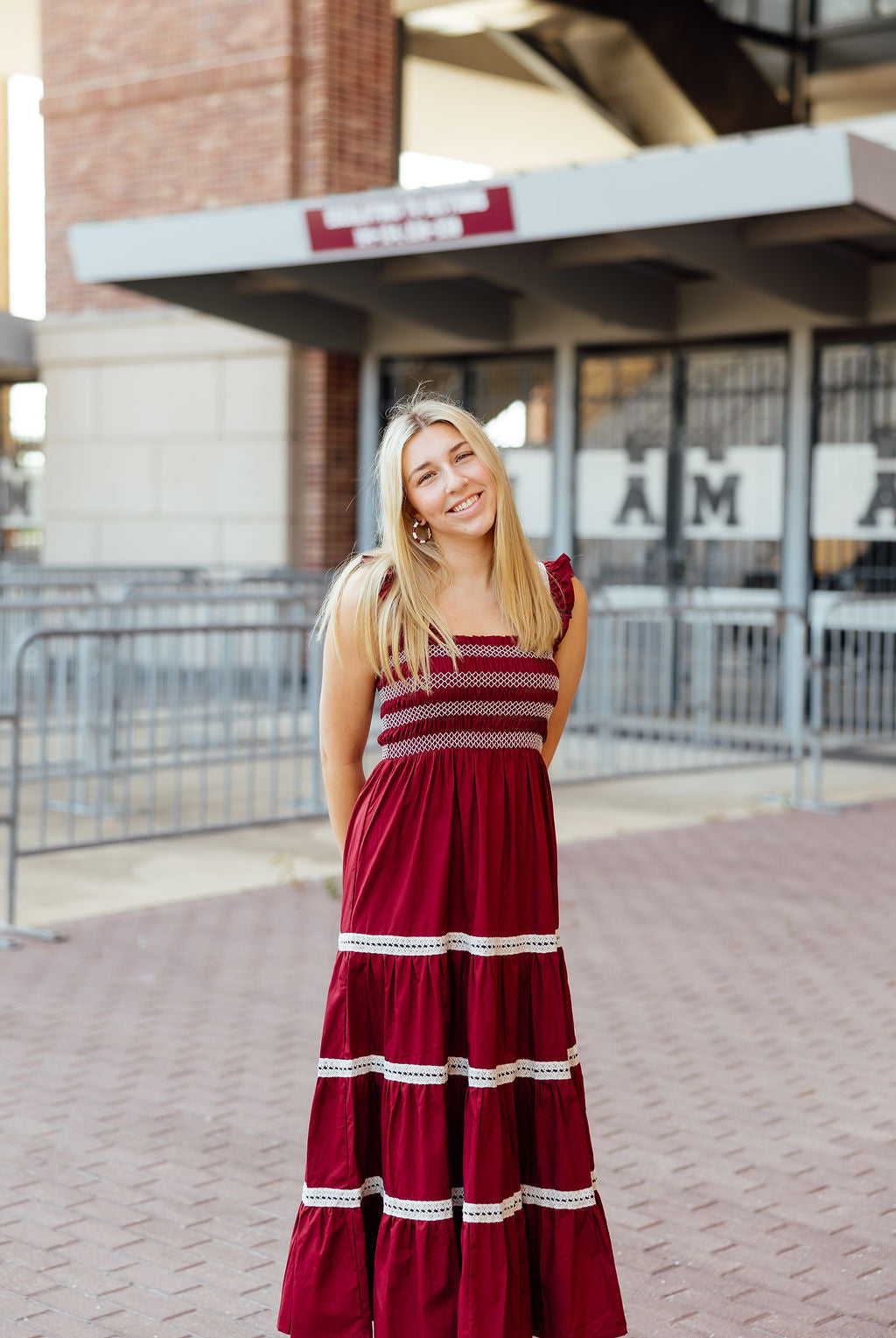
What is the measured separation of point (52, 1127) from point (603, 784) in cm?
739

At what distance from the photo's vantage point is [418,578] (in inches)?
126

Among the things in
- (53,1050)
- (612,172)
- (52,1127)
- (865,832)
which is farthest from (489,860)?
(612,172)

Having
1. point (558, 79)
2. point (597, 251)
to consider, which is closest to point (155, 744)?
point (597, 251)

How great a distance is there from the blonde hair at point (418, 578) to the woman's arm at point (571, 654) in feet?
0.42

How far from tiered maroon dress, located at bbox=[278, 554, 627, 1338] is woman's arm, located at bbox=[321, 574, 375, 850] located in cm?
9

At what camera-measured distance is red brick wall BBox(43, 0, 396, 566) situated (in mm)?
15508

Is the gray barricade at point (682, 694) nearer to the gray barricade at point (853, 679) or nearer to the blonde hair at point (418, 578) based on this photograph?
the gray barricade at point (853, 679)

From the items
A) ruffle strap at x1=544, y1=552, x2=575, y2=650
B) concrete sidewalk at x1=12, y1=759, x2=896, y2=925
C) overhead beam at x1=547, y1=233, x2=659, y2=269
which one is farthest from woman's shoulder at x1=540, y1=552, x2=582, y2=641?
overhead beam at x1=547, y1=233, x2=659, y2=269

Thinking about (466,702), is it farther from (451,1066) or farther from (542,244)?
(542,244)

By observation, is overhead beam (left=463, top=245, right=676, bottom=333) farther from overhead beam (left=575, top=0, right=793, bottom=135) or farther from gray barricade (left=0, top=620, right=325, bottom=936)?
gray barricade (left=0, top=620, right=325, bottom=936)

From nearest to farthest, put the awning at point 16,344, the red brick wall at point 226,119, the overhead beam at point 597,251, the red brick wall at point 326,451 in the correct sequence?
the overhead beam at point 597,251
the red brick wall at point 226,119
the red brick wall at point 326,451
the awning at point 16,344

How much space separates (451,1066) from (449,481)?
3.58ft

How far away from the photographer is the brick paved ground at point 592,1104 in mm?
3914

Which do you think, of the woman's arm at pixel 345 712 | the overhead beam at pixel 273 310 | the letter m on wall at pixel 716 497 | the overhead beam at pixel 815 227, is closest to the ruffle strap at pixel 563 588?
the woman's arm at pixel 345 712
